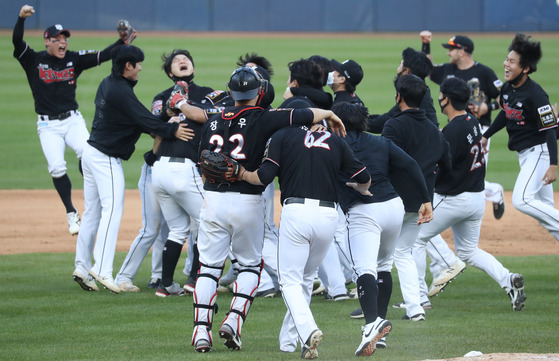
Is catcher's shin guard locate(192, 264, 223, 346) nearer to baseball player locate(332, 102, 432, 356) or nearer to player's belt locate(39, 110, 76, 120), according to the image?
baseball player locate(332, 102, 432, 356)

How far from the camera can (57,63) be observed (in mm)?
8547

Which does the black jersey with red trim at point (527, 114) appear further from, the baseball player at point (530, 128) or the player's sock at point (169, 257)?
the player's sock at point (169, 257)

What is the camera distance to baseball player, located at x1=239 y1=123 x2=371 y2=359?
444 centimetres

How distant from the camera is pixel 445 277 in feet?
21.7

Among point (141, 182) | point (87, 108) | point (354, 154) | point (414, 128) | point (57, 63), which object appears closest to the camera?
point (354, 154)

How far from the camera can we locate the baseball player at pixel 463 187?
6.05 meters

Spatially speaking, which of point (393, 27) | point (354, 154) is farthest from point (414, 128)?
point (393, 27)

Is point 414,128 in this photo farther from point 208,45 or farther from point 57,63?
point 208,45

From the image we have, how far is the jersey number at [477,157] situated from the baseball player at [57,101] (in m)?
4.18

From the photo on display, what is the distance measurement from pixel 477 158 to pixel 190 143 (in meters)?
2.23

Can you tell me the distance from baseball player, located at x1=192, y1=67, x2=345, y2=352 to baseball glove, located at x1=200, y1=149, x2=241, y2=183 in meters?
0.15

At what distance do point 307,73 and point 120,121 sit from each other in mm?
1618

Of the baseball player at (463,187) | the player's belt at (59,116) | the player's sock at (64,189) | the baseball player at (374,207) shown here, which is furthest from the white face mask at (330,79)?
Result: the player's sock at (64,189)

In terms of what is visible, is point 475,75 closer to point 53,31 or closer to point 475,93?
point 475,93
